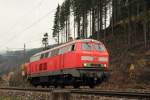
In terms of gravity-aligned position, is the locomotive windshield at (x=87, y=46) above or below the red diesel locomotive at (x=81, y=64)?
above

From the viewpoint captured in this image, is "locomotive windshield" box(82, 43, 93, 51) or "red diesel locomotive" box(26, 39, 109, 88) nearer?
"red diesel locomotive" box(26, 39, 109, 88)

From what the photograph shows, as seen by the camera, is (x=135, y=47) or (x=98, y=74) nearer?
(x=98, y=74)

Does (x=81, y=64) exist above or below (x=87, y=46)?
below

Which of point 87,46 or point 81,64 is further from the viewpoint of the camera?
point 87,46

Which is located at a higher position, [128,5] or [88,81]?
[128,5]

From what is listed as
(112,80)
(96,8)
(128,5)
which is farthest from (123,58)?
(96,8)

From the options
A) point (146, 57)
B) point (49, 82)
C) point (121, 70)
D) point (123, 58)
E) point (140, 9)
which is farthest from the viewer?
point (140, 9)

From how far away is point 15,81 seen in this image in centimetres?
6850

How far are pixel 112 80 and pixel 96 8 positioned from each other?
36283 mm

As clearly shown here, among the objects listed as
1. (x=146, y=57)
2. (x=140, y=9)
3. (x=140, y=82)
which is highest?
(x=140, y=9)

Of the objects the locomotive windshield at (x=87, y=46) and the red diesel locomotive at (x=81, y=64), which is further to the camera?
the locomotive windshield at (x=87, y=46)

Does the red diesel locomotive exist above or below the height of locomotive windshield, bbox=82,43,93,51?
below

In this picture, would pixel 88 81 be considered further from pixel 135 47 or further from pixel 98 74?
pixel 135 47

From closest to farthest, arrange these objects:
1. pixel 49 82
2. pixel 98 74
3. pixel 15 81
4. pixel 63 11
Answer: pixel 98 74
pixel 49 82
pixel 15 81
pixel 63 11
